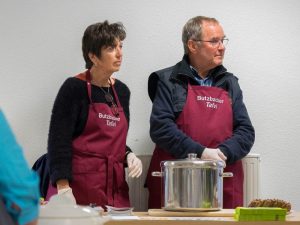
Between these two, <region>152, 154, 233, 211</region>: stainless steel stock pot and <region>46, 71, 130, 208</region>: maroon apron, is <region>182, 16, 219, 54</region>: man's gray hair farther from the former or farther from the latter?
<region>152, 154, 233, 211</region>: stainless steel stock pot

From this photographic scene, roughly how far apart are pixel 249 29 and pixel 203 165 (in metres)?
1.39

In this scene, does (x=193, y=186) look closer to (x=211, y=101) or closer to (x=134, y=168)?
(x=134, y=168)

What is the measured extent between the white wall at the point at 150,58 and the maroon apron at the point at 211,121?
0.40 m

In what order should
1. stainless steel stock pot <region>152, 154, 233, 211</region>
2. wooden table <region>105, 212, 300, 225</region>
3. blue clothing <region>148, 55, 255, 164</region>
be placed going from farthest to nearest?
blue clothing <region>148, 55, 255, 164</region> → stainless steel stock pot <region>152, 154, 233, 211</region> → wooden table <region>105, 212, 300, 225</region>

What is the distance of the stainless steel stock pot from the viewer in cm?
211

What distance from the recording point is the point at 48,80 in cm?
326

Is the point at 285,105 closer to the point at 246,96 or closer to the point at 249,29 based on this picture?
the point at 246,96

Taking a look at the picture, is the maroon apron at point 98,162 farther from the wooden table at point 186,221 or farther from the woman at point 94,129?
the wooden table at point 186,221

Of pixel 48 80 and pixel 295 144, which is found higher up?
pixel 48 80

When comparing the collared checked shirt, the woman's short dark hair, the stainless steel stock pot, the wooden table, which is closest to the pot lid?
the stainless steel stock pot

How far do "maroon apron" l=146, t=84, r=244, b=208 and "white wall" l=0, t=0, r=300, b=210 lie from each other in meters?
0.40

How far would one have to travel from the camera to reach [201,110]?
2.92 metres

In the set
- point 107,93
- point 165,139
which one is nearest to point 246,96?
point 165,139

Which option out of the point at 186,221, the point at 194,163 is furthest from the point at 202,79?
the point at 186,221
